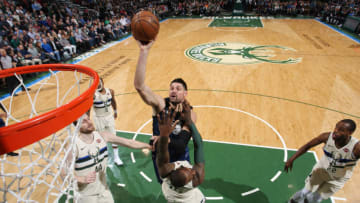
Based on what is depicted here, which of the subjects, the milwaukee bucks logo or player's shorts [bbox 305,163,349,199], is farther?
the milwaukee bucks logo

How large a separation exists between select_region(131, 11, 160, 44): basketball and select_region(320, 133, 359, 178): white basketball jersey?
7.92 feet

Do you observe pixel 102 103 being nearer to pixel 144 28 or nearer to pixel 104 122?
pixel 104 122

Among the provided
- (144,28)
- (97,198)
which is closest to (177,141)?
(97,198)

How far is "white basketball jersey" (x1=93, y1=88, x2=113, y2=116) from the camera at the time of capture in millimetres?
3813

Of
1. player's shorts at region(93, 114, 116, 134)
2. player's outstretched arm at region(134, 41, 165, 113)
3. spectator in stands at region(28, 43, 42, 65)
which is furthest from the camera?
spectator in stands at region(28, 43, 42, 65)

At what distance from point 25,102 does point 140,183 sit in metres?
5.11

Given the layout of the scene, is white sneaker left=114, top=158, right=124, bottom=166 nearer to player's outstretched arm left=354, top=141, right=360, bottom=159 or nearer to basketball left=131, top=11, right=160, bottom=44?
basketball left=131, top=11, right=160, bottom=44

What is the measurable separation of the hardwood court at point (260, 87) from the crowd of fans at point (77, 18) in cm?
168

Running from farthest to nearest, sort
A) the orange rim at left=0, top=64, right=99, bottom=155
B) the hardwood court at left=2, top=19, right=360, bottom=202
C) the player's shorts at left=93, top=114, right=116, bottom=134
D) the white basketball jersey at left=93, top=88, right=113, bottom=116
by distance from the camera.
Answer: the hardwood court at left=2, top=19, right=360, bottom=202, the player's shorts at left=93, top=114, right=116, bottom=134, the white basketball jersey at left=93, top=88, right=113, bottom=116, the orange rim at left=0, top=64, right=99, bottom=155

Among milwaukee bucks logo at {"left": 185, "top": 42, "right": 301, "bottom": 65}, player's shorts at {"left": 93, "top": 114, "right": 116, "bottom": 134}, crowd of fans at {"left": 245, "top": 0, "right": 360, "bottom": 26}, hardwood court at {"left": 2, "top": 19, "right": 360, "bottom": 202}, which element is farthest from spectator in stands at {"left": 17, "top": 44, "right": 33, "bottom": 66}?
crowd of fans at {"left": 245, "top": 0, "right": 360, "bottom": 26}

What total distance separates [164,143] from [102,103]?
2.37m

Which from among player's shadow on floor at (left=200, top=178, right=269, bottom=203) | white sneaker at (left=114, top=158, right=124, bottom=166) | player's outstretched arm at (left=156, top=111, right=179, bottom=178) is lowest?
player's shadow on floor at (left=200, top=178, right=269, bottom=203)

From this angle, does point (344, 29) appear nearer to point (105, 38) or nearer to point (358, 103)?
point (358, 103)

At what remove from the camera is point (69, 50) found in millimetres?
11094
